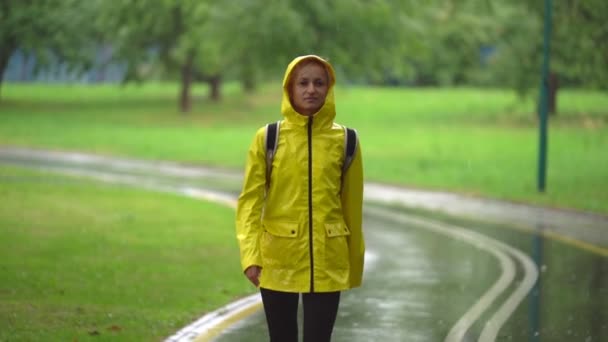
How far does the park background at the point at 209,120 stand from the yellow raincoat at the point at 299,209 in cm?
314

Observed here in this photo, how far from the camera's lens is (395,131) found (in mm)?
50375

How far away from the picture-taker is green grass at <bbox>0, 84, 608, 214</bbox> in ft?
96.5

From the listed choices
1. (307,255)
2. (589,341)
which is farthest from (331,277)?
(589,341)

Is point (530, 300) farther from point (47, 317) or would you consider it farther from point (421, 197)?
point (421, 197)

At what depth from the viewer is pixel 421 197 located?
24359mm

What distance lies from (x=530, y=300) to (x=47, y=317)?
4415 mm

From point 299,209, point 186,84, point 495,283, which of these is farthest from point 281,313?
point 186,84

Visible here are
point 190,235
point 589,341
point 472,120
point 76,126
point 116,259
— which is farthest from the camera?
point 472,120

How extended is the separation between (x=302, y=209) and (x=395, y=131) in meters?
44.1

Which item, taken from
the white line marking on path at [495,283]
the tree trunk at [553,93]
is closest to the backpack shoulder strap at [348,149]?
the white line marking on path at [495,283]

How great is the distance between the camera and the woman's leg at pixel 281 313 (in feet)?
21.5

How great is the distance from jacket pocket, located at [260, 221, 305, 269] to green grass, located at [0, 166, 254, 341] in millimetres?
3095

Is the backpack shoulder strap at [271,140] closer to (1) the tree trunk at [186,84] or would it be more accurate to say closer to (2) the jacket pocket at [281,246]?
(2) the jacket pocket at [281,246]

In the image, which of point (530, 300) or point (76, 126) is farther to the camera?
point (76, 126)
